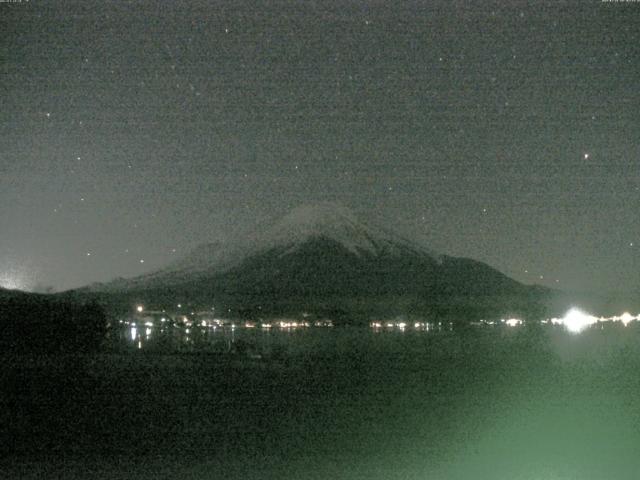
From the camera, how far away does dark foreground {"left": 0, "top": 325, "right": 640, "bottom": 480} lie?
1145 centimetres

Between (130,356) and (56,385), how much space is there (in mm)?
15188

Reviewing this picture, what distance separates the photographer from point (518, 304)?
573 ft

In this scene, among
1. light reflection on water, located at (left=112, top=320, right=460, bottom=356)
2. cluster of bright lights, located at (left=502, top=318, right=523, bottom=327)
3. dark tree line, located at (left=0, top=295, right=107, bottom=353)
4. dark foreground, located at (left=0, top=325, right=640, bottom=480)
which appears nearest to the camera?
dark foreground, located at (left=0, top=325, right=640, bottom=480)

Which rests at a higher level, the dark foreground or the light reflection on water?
the light reflection on water

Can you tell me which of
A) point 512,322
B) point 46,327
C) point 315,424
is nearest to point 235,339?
point 46,327

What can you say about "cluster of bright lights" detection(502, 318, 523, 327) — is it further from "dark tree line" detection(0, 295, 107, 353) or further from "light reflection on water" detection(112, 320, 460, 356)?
"dark tree line" detection(0, 295, 107, 353)

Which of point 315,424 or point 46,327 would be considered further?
point 46,327

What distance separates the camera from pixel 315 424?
15.2 meters

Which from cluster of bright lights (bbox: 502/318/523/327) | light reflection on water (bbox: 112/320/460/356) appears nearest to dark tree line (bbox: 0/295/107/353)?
light reflection on water (bbox: 112/320/460/356)

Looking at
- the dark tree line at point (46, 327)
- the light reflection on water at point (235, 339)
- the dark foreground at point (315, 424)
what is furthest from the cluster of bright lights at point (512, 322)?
the dark foreground at point (315, 424)

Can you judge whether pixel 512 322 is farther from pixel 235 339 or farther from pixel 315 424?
pixel 315 424

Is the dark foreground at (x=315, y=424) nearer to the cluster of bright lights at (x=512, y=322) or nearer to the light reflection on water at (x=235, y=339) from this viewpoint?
the light reflection on water at (x=235, y=339)

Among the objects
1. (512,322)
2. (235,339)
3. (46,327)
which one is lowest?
(235,339)

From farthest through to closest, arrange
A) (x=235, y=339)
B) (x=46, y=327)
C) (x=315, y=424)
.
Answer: (x=235, y=339), (x=46, y=327), (x=315, y=424)
